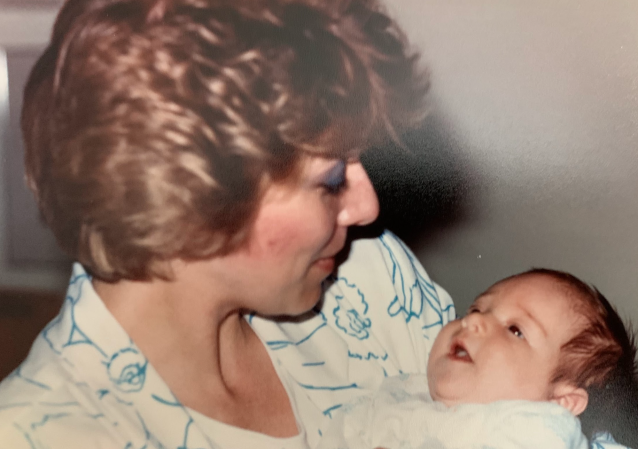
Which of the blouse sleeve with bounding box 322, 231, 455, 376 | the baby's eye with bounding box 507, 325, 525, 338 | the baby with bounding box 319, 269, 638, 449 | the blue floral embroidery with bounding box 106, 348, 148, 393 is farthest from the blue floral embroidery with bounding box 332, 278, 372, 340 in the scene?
the blue floral embroidery with bounding box 106, 348, 148, 393

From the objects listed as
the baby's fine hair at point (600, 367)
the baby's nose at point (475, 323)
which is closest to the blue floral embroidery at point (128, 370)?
the baby's nose at point (475, 323)

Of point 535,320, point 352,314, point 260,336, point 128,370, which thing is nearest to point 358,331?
point 352,314

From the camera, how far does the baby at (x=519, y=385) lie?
756 millimetres

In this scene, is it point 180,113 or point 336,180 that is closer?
point 180,113

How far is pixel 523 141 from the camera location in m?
0.91

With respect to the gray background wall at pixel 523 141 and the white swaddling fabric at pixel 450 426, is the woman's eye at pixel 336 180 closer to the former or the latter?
the gray background wall at pixel 523 141

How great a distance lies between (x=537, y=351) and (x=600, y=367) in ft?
0.29

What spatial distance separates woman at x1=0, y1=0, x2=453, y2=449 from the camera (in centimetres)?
59

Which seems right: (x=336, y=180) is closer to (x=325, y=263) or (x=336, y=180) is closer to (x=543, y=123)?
(x=325, y=263)

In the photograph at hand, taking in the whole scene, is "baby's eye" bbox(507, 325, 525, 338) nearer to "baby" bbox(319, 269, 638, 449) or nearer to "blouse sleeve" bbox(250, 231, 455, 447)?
"baby" bbox(319, 269, 638, 449)

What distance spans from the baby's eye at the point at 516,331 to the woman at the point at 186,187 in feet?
0.95

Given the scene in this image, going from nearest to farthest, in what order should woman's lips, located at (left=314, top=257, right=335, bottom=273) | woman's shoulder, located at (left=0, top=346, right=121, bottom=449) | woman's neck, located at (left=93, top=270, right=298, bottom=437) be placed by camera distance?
woman's shoulder, located at (left=0, top=346, right=121, bottom=449) < woman's neck, located at (left=93, top=270, right=298, bottom=437) < woman's lips, located at (left=314, top=257, right=335, bottom=273)

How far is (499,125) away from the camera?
2.88 ft

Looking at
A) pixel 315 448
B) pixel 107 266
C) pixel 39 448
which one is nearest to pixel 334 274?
pixel 315 448
